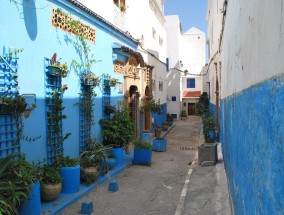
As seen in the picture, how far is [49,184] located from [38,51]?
2757 mm

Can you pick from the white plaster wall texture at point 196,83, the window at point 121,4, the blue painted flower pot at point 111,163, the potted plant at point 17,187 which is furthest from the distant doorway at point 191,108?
the potted plant at point 17,187

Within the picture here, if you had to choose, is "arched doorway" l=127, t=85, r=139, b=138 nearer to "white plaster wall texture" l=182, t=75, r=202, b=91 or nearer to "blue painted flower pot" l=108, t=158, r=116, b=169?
"blue painted flower pot" l=108, t=158, r=116, b=169

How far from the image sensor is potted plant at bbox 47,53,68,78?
6758 millimetres

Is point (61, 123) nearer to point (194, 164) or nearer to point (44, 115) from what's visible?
point (44, 115)

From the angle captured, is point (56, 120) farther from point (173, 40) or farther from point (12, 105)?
point (173, 40)

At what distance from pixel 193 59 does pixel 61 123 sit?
32.2 meters

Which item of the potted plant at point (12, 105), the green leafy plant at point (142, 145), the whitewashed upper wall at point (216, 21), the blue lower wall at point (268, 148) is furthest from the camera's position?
the whitewashed upper wall at point (216, 21)

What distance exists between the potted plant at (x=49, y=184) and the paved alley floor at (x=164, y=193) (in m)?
0.43

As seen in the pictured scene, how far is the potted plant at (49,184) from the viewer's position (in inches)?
239

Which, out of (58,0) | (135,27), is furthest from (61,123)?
(135,27)

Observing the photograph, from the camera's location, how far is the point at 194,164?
10508mm

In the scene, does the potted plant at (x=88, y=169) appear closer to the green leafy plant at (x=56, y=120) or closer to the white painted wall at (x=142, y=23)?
the green leafy plant at (x=56, y=120)

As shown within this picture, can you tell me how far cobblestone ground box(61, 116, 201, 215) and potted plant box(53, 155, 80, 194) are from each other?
35cm

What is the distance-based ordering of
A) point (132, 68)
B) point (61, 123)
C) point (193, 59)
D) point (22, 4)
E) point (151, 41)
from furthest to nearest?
point (193, 59), point (151, 41), point (132, 68), point (61, 123), point (22, 4)
